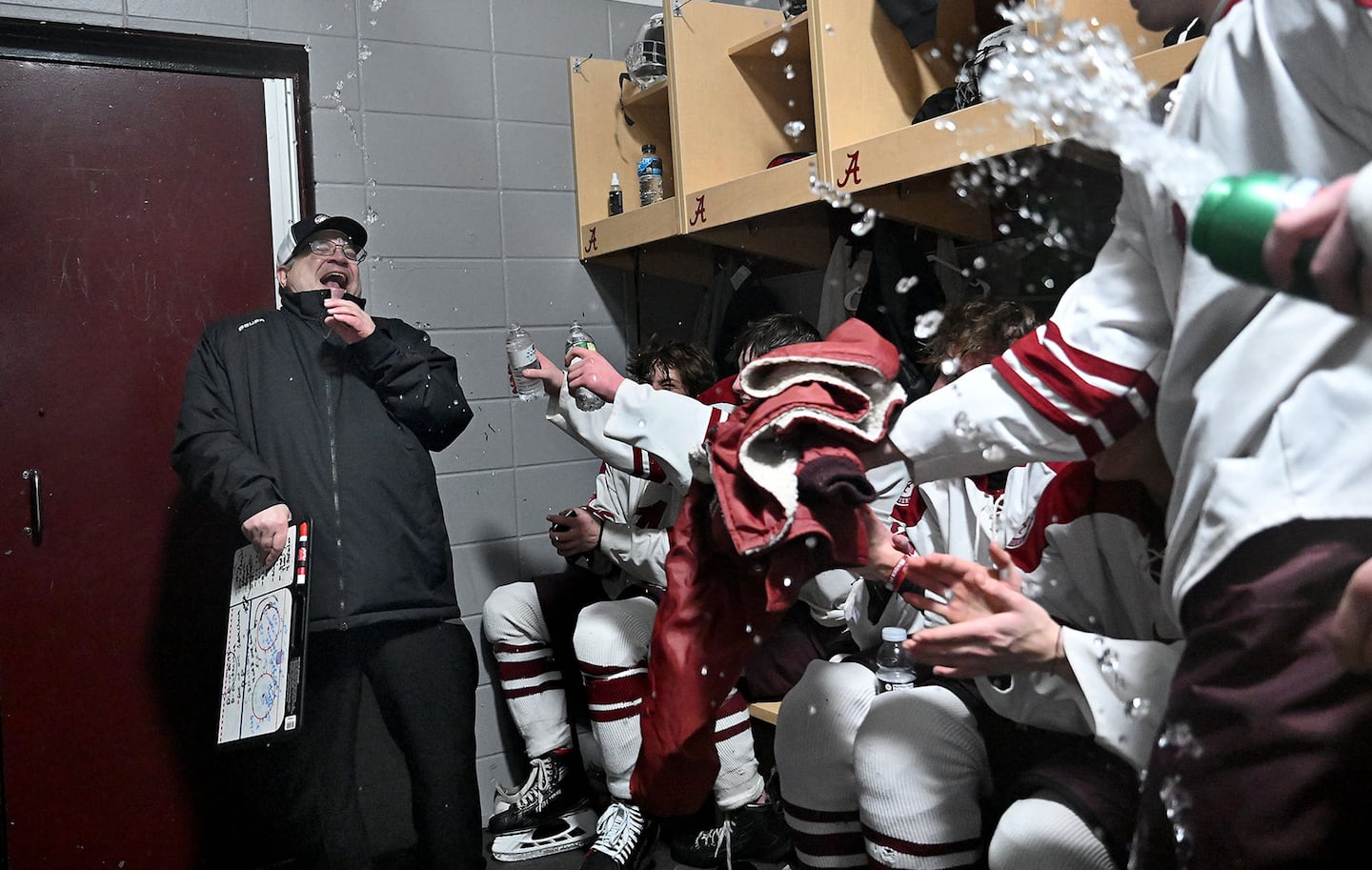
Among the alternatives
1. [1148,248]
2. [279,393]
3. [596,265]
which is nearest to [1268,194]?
[1148,248]

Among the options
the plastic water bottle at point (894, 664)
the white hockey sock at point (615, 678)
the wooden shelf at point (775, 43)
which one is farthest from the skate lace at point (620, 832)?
the wooden shelf at point (775, 43)

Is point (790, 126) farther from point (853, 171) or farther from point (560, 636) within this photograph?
point (560, 636)

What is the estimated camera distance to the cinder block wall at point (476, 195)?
2.42 metres

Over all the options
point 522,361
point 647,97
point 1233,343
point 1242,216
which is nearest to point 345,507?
point 522,361

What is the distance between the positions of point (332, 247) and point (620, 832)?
1.35 meters

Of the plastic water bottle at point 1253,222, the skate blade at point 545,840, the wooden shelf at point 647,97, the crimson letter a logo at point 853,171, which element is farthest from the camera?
the wooden shelf at point 647,97

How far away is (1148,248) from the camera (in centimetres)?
Answer: 89

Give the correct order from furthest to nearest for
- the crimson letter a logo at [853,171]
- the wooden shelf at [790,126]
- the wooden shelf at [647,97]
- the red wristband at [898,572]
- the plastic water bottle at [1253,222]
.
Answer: the wooden shelf at [647,97]
the crimson letter a logo at [853,171]
the wooden shelf at [790,126]
the red wristband at [898,572]
the plastic water bottle at [1253,222]

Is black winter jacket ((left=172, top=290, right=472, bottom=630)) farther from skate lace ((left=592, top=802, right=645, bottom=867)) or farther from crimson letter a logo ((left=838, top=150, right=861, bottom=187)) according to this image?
crimson letter a logo ((left=838, top=150, right=861, bottom=187))

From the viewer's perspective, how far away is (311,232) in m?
2.20

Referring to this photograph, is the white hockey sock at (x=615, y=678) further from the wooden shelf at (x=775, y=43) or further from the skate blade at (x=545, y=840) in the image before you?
the wooden shelf at (x=775, y=43)

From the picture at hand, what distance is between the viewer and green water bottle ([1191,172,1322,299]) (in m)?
0.54

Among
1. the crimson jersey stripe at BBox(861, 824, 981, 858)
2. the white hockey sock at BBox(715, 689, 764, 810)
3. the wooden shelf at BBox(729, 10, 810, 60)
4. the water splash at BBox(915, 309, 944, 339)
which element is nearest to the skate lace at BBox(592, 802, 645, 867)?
the white hockey sock at BBox(715, 689, 764, 810)

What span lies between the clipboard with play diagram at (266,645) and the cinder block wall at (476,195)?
60 cm
